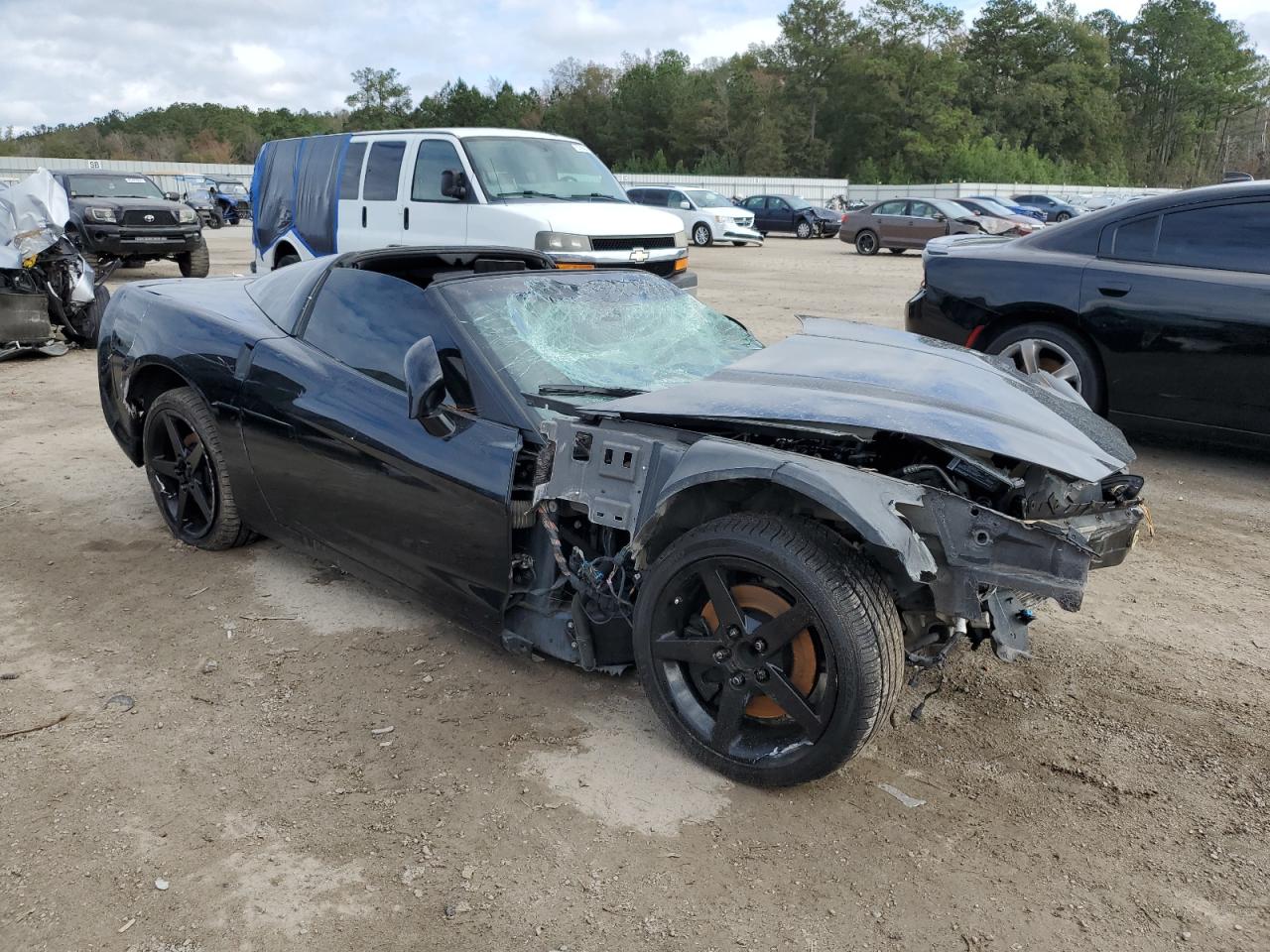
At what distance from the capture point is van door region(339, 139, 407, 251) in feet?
30.9

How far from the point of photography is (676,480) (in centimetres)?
266

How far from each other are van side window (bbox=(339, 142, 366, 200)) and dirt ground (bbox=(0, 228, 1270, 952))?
6.31 meters

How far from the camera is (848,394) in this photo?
291 centimetres

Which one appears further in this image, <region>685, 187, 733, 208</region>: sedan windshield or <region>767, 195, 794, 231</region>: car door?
<region>767, 195, 794, 231</region>: car door

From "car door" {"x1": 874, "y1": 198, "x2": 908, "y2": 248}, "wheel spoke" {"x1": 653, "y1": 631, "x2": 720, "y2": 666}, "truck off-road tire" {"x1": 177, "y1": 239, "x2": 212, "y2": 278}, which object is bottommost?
"wheel spoke" {"x1": 653, "y1": 631, "x2": 720, "y2": 666}

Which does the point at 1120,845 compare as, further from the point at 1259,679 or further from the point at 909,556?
the point at 1259,679

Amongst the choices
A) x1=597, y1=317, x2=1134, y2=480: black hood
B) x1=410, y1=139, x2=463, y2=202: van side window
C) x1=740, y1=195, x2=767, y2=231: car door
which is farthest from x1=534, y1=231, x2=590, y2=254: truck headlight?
x1=740, y1=195, x2=767, y2=231: car door

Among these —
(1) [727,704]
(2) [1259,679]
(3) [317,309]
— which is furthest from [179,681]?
(2) [1259,679]

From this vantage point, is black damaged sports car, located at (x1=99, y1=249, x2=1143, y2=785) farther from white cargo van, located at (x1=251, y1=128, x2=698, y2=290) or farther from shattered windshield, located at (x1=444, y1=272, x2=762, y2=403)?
white cargo van, located at (x1=251, y1=128, x2=698, y2=290)

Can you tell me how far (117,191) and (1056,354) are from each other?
14.2m

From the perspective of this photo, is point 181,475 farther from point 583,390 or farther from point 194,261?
point 194,261

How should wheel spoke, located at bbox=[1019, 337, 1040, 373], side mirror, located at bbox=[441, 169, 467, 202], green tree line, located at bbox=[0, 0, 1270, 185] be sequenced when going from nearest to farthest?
wheel spoke, located at bbox=[1019, 337, 1040, 373] → side mirror, located at bbox=[441, 169, 467, 202] → green tree line, located at bbox=[0, 0, 1270, 185]

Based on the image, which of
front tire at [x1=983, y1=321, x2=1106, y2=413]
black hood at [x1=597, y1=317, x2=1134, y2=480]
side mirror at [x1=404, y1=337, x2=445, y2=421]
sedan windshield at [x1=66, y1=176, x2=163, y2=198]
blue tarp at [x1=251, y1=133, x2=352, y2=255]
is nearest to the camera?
black hood at [x1=597, y1=317, x2=1134, y2=480]

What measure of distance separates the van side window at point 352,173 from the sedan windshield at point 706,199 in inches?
714
